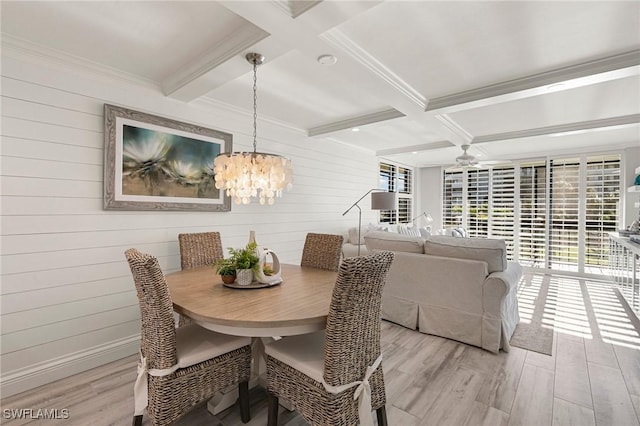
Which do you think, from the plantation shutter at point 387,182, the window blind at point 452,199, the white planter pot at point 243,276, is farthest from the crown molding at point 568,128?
the white planter pot at point 243,276

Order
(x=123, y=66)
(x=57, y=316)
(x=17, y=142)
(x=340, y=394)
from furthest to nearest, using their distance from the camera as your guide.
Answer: (x=123, y=66) → (x=57, y=316) → (x=17, y=142) → (x=340, y=394)

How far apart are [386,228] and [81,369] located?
14.6 feet

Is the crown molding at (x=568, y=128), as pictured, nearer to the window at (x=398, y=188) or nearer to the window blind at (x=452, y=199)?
the window at (x=398, y=188)

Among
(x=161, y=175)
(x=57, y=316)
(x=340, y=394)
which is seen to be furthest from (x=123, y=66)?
(x=340, y=394)

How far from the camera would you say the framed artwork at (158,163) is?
8.45ft

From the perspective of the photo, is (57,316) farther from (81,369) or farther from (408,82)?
(408,82)

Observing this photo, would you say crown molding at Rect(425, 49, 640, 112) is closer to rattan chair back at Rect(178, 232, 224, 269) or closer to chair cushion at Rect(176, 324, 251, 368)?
rattan chair back at Rect(178, 232, 224, 269)

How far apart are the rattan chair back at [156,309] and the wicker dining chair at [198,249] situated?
116 centimetres

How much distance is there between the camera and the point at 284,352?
163cm

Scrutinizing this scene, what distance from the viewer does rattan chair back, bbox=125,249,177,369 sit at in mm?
1476

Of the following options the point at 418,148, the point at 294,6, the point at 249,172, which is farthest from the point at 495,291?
the point at 418,148

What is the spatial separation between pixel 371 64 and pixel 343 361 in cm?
214

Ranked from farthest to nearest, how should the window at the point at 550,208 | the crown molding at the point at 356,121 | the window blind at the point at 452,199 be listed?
the window blind at the point at 452,199
the window at the point at 550,208
the crown molding at the point at 356,121

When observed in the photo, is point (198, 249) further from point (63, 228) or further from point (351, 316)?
point (351, 316)
